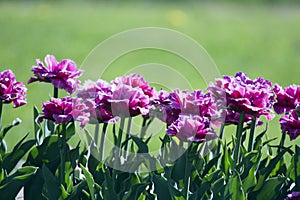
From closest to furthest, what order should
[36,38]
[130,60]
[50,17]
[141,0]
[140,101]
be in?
[140,101]
[130,60]
[36,38]
[50,17]
[141,0]

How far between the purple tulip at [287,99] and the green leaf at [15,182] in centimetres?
76

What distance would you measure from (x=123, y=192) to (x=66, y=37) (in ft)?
21.9

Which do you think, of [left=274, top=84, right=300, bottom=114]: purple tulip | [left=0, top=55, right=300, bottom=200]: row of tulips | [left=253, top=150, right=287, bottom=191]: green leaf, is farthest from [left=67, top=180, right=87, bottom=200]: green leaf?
[left=274, top=84, right=300, bottom=114]: purple tulip

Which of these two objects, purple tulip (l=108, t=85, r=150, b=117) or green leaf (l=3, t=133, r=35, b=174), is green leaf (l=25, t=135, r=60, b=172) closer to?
green leaf (l=3, t=133, r=35, b=174)

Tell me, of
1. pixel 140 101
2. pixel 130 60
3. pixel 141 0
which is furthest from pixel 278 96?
pixel 141 0

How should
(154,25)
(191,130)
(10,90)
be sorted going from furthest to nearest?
1. (154,25)
2. (10,90)
3. (191,130)

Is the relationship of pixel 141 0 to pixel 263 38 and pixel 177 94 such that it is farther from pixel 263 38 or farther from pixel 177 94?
pixel 177 94

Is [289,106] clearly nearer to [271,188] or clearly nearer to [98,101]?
[271,188]

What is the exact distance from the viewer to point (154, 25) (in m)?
8.87

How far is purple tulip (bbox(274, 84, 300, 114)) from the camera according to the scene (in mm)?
1905

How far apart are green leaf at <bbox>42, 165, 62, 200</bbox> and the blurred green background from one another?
2.76 meters

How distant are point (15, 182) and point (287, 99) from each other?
33.3 inches

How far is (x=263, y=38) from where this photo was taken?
8859 millimetres

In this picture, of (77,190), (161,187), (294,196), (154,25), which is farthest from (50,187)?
(154,25)
